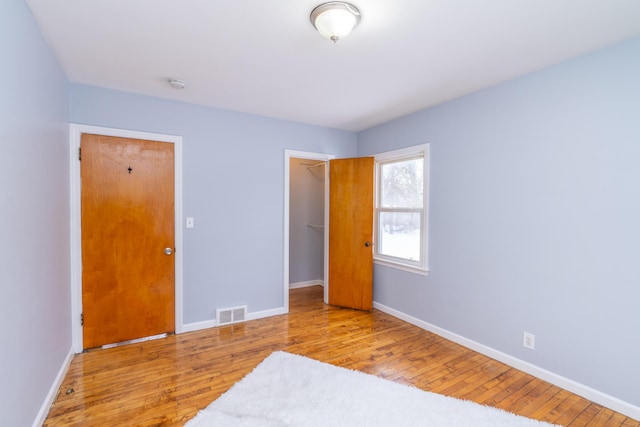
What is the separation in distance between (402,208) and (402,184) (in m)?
0.31

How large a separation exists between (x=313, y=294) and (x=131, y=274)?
2589mm

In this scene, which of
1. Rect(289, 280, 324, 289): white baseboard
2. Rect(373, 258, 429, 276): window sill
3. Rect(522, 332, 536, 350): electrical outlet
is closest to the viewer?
Rect(522, 332, 536, 350): electrical outlet

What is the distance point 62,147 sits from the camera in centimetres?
250

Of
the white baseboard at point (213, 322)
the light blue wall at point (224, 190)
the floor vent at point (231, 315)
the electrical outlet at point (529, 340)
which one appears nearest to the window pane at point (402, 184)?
the light blue wall at point (224, 190)

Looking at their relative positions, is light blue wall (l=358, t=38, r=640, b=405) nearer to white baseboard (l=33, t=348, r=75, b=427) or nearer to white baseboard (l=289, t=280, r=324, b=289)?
white baseboard (l=289, t=280, r=324, b=289)

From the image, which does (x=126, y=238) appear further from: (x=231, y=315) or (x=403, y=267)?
(x=403, y=267)

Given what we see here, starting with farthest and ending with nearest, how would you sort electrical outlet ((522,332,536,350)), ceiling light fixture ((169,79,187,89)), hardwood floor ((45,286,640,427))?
1. ceiling light fixture ((169,79,187,89))
2. electrical outlet ((522,332,536,350))
3. hardwood floor ((45,286,640,427))

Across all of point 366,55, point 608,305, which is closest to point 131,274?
point 366,55

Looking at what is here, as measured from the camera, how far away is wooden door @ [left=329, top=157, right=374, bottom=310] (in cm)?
395

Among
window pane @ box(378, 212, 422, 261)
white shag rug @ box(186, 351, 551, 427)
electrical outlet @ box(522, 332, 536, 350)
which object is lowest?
white shag rug @ box(186, 351, 551, 427)

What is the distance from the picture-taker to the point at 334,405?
203 centimetres

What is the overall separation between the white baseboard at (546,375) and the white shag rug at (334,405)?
603mm

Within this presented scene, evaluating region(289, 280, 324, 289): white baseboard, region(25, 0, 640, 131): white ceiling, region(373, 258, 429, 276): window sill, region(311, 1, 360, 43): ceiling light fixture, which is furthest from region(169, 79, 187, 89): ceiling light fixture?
region(289, 280, 324, 289): white baseboard

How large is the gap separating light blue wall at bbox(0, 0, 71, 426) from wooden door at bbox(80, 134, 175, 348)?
1.26 ft
